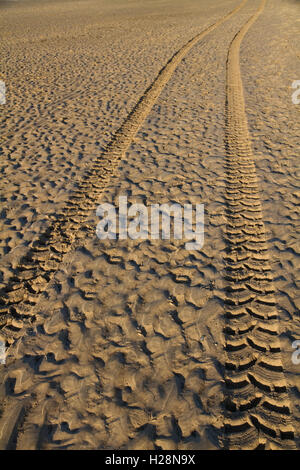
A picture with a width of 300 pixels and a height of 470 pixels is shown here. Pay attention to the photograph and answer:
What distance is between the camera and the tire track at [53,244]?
3153 millimetres

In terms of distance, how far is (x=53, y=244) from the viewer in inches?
152

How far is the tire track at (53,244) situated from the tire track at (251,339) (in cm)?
197

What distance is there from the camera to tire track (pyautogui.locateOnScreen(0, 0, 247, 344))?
315 centimetres

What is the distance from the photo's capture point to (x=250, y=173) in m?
4.88

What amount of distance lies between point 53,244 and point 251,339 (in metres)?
2.58

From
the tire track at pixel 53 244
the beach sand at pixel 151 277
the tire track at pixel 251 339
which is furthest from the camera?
the tire track at pixel 53 244

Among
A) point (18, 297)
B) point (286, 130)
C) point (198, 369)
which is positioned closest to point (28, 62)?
point (286, 130)

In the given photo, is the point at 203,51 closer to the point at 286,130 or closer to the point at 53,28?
the point at 286,130

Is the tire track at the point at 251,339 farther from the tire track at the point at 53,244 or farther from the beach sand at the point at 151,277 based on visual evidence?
the tire track at the point at 53,244

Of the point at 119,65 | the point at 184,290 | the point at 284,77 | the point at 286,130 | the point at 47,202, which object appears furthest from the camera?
the point at 119,65

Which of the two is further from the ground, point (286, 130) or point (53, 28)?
point (53, 28)

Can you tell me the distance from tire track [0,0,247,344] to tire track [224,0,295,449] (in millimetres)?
1974

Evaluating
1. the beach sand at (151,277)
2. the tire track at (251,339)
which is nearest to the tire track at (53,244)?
the beach sand at (151,277)

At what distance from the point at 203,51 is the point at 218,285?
35.7 ft
